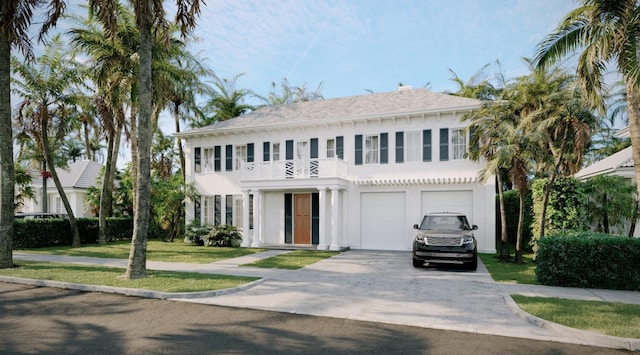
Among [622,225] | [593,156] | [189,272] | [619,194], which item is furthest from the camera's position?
[593,156]

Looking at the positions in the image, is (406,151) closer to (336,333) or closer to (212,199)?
(212,199)

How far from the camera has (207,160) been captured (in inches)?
894

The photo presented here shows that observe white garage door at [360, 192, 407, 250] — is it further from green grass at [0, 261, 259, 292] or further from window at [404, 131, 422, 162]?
green grass at [0, 261, 259, 292]

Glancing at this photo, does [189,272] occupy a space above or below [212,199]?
below

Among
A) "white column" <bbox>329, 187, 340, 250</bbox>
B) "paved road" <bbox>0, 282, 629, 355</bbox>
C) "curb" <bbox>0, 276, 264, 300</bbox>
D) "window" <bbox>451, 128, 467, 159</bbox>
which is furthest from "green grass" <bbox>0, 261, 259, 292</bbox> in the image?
"window" <bbox>451, 128, 467, 159</bbox>

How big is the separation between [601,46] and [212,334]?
1091 centimetres

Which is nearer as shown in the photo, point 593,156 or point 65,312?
point 65,312

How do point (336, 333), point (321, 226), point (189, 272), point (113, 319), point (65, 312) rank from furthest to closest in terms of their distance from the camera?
point (321, 226) → point (189, 272) → point (65, 312) → point (113, 319) → point (336, 333)

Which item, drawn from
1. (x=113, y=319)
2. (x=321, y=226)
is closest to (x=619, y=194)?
(x=321, y=226)

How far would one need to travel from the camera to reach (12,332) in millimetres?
6355

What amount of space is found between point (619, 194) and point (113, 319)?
15.2 m

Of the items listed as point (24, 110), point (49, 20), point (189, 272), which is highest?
point (49, 20)

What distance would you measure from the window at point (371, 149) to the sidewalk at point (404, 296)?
6811 mm

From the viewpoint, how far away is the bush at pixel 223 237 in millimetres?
20094
